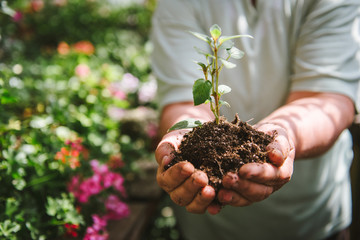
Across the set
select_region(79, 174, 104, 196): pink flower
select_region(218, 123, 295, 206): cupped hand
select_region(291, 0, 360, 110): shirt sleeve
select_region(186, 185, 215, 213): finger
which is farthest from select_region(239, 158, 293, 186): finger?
select_region(79, 174, 104, 196): pink flower

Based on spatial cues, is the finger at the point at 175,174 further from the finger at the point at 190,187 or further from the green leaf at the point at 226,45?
the green leaf at the point at 226,45

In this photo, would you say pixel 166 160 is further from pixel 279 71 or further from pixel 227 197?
pixel 279 71

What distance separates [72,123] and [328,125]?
1405mm

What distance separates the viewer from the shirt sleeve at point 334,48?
1283 millimetres

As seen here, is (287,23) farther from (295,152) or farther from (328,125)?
(295,152)

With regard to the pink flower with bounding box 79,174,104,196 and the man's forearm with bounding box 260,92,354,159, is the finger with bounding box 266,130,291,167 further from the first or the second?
the pink flower with bounding box 79,174,104,196

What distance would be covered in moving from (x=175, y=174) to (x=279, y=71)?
2.92ft

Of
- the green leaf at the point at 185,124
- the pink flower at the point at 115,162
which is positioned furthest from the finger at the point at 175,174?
the pink flower at the point at 115,162

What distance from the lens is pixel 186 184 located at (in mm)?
906

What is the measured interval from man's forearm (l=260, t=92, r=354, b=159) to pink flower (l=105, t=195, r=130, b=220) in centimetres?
102

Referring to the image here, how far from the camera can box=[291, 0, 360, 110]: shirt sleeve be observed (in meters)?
1.28

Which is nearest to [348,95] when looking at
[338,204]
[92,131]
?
[338,204]

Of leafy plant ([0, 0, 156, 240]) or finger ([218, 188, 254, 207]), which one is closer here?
finger ([218, 188, 254, 207])

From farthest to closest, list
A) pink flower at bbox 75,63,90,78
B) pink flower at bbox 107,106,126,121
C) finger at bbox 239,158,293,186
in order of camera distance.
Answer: pink flower at bbox 75,63,90,78 < pink flower at bbox 107,106,126,121 < finger at bbox 239,158,293,186
